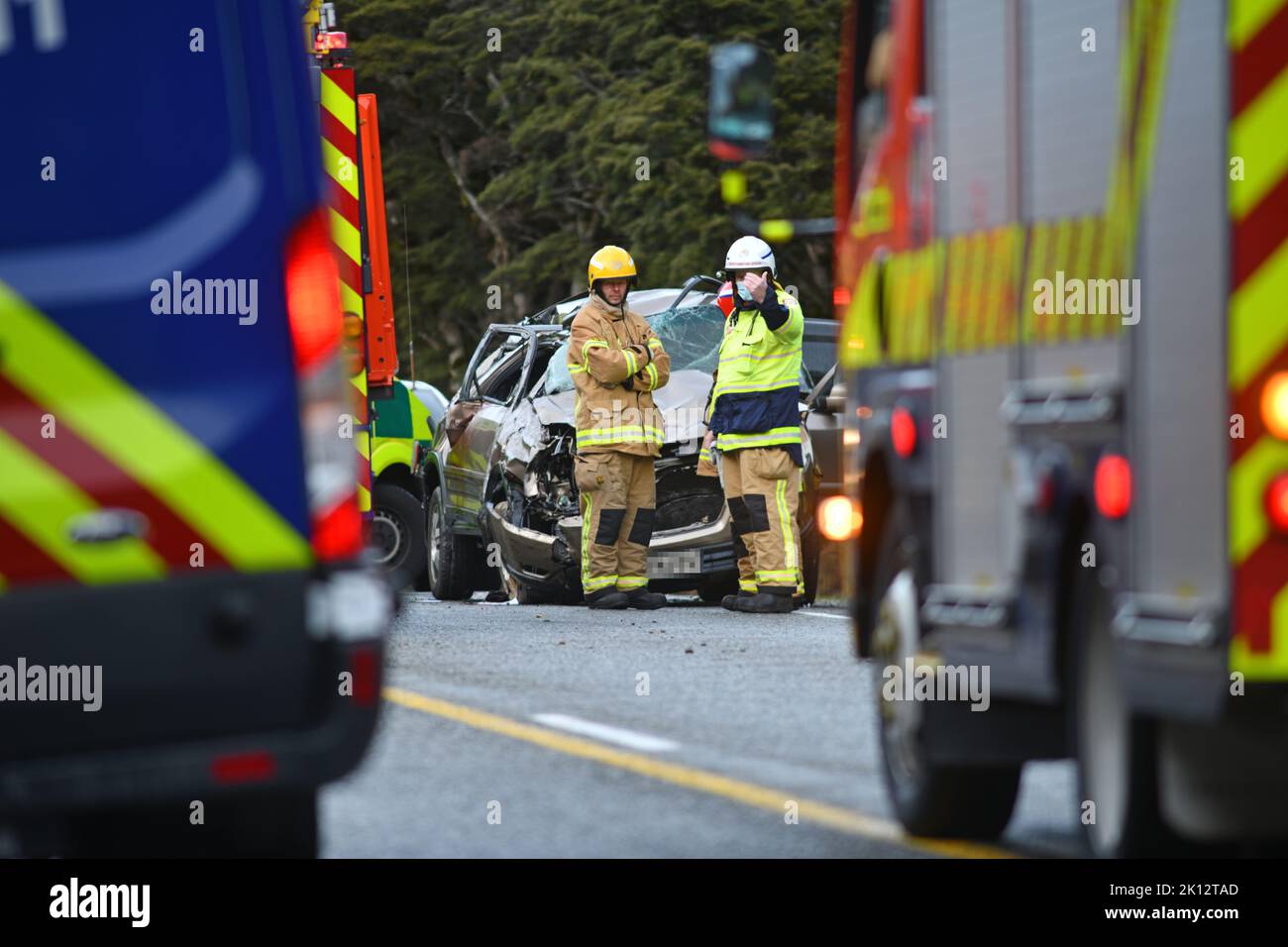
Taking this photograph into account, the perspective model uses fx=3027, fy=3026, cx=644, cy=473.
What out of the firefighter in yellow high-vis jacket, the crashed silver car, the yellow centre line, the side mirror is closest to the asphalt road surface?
the yellow centre line

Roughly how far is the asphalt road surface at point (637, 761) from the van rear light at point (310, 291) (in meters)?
0.97

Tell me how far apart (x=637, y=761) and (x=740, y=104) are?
2287mm

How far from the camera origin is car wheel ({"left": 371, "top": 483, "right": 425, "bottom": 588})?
2052cm

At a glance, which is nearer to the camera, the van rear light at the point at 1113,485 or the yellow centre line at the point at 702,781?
the van rear light at the point at 1113,485

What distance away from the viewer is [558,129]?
130 ft

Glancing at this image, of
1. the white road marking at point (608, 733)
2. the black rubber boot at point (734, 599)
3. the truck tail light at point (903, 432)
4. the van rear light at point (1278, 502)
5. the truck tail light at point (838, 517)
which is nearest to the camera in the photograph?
the van rear light at point (1278, 502)

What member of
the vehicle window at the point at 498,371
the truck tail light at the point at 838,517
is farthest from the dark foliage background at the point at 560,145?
the truck tail light at the point at 838,517

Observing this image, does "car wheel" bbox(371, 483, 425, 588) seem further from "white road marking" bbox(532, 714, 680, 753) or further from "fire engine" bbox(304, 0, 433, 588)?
"white road marking" bbox(532, 714, 680, 753)

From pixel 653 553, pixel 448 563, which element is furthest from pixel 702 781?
pixel 448 563

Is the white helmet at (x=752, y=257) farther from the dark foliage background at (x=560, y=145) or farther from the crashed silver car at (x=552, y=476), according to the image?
the dark foliage background at (x=560, y=145)

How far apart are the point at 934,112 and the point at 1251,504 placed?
197 cm

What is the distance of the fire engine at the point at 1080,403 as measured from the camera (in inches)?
202
